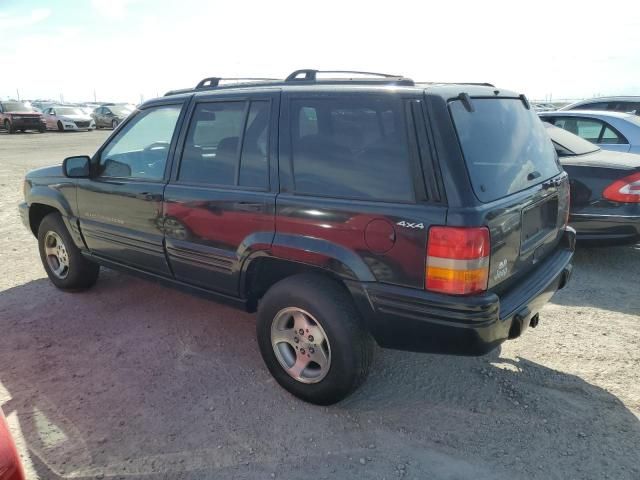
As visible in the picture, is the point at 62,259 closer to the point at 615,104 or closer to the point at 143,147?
the point at 143,147

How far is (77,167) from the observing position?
12.8 feet

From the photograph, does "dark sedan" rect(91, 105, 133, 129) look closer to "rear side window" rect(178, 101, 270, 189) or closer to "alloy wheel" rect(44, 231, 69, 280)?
"alloy wheel" rect(44, 231, 69, 280)

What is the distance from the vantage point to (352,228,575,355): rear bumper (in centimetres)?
233

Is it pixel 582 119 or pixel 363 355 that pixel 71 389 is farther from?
pixel 582 119

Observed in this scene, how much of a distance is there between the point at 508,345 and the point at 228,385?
79.5 inches

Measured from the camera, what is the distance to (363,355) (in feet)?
8.86

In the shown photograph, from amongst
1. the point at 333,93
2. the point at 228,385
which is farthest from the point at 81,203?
the point at 333,93

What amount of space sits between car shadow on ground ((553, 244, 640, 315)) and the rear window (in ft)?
5.09

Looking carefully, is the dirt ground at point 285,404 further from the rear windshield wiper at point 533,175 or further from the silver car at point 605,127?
the silver car at point 605,127

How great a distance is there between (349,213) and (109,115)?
1124 inches

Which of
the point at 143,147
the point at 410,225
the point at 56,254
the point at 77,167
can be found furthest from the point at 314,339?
the point at 56,254

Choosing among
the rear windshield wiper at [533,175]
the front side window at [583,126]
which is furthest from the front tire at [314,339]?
the front side window at [583,126]

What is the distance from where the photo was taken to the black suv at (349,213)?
2340 millimetres

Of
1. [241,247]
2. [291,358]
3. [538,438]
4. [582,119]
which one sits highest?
[582,119]
